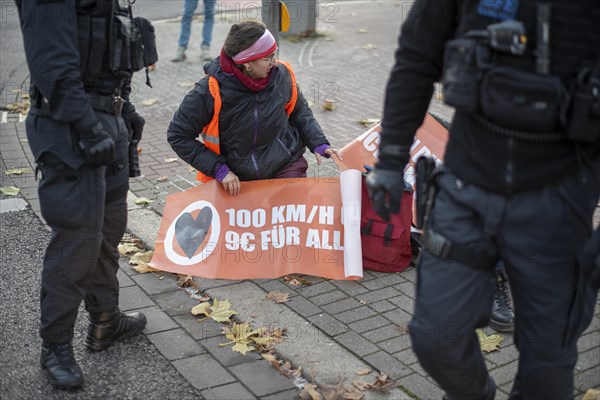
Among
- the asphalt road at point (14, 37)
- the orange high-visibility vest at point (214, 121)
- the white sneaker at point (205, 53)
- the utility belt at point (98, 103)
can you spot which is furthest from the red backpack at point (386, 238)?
the white sneaker at point (205, 53)

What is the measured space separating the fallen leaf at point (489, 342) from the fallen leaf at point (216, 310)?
4.34 feet

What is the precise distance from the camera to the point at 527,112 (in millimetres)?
2600

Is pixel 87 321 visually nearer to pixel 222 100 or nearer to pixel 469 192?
pixel 222 100

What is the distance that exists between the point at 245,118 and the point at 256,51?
1.40 feet

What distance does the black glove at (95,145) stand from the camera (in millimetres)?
3545

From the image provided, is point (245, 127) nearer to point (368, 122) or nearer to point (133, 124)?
point (133, 124)

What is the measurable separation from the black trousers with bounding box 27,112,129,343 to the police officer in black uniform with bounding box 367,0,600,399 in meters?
1.39

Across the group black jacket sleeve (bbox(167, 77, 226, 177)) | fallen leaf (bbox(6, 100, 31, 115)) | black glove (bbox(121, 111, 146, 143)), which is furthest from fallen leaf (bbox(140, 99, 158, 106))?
black glove (bbox(121, 111, 146, 143))

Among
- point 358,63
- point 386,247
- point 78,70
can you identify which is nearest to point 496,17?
point 78,70

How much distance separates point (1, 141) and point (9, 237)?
2256 mm

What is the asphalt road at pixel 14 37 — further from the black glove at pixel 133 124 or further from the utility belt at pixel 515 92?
the utility belt at pixel 515 92

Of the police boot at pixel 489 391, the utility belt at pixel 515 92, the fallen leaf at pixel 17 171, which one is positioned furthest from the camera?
the fallen leaf at pixel 17 171

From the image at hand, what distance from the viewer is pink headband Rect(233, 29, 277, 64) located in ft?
16.1

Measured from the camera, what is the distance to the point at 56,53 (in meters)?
3.38
